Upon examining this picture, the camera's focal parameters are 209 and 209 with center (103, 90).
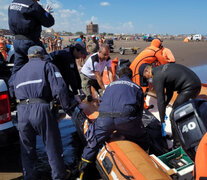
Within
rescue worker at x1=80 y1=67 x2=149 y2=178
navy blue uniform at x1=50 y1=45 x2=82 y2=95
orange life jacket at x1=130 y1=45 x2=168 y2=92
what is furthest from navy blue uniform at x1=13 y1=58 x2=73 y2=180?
orange life jacket at x1=130 y1=45 x2=168 y2=92

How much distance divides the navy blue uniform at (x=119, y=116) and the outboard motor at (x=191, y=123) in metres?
0.95

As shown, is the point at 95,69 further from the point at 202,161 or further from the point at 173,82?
the point at 202,161

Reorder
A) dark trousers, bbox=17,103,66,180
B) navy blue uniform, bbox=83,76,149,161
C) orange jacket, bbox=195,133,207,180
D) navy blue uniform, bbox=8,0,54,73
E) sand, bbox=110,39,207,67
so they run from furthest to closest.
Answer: sand, bbox=110,39,207,67 → navy blue uniform, bbox=8,0,54,73 → navy blue uniform, bbox=83,76,149,161 → dark trousers, bbox=17,103,66,180 → orange jacket, bbox=195,133,207,180

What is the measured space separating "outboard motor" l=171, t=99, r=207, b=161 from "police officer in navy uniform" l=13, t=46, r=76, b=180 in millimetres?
1403

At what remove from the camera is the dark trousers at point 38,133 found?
7.98 ft

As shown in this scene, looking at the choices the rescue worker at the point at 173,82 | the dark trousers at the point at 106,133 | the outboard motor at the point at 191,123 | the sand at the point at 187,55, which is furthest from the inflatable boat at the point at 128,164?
the sand at the point at 187,55

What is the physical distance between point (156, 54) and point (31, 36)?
9.24ft

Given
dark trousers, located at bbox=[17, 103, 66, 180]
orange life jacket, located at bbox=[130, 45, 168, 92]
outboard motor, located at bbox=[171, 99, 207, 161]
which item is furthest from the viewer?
orange life jacket, located at bbox=[130, 45, 168, 92]

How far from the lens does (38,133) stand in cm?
261

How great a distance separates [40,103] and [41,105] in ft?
0.09

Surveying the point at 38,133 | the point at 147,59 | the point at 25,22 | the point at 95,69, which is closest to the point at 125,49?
the point at 147,59

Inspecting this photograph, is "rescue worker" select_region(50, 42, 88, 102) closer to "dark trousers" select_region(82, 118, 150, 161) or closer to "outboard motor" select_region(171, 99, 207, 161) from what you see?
"dark trousers" select_region(82, 118, 150, 161)

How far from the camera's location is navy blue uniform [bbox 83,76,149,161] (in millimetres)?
2543

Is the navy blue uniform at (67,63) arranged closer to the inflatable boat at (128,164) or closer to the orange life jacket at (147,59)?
the inflatable boat at (128,164)
